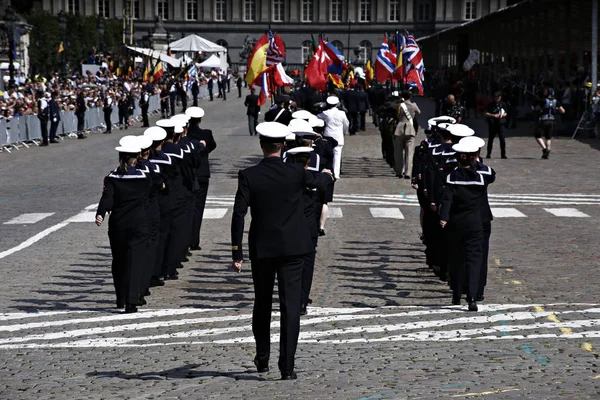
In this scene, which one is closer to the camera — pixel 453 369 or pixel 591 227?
pixel 453 369

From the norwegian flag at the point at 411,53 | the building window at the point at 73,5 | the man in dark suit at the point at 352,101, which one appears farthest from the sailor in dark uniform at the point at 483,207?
the building window at the point at 73,5

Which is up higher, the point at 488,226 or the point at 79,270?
the point at 488,226

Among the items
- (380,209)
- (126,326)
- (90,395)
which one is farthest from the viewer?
(380,209)

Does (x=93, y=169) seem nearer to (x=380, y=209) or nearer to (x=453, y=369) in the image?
(x=380, y=209)

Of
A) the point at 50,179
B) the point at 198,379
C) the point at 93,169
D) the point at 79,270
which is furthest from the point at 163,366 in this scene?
the point at 93,169

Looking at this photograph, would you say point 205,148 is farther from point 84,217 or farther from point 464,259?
point 464,259

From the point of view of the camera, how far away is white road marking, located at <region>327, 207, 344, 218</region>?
2120cm

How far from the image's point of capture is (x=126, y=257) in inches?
493

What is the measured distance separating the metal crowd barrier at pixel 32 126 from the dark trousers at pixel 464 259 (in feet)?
82.2

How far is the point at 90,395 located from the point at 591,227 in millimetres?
12235

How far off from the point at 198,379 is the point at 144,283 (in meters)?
3.74

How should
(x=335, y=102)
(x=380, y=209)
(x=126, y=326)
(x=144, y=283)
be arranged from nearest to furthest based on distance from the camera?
(x=126, y=326)
(x=144, y=283)
(x=380, y=209)
(x=335, y=102)

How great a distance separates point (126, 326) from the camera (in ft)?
37.9

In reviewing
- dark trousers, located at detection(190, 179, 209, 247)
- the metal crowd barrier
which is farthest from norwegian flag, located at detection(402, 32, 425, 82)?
dark trousers, located at detection(190, 179, 209, 247)
